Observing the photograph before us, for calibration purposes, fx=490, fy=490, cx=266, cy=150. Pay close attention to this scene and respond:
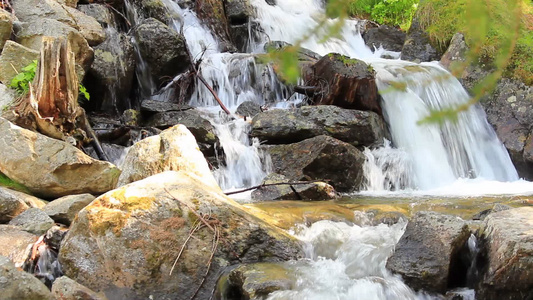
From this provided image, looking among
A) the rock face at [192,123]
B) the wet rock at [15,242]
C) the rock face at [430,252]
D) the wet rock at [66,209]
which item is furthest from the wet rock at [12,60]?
→ the rock face at [430,252]

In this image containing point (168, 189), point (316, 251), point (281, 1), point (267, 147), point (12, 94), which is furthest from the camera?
point (281, 1)

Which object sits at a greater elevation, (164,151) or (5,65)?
(5,65)

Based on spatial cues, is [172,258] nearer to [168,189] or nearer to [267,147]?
[168,189]

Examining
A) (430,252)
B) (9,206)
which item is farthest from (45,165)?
(430,252)

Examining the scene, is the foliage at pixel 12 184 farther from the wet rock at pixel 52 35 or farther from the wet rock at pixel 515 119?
the wet rock at pixel 515 119

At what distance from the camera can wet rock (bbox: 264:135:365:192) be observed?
25.0ft

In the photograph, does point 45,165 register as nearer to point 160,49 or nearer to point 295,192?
point 295,192

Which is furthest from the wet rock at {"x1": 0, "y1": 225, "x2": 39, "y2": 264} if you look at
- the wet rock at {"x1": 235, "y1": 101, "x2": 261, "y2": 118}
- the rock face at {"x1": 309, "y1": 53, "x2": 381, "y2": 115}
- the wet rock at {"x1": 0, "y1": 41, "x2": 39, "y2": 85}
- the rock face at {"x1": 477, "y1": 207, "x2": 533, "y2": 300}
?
the rock face at {"x1": 309, "y1": 53, "x2": 381, "y2": 115}

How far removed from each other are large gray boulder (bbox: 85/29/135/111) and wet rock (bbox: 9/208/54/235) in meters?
4.82

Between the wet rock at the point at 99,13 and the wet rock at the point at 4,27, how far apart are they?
8.49ft

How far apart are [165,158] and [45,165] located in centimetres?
158

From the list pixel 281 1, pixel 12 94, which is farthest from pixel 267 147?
pixel 281 1

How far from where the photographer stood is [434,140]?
31.0 feet

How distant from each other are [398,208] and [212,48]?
7.69 m
